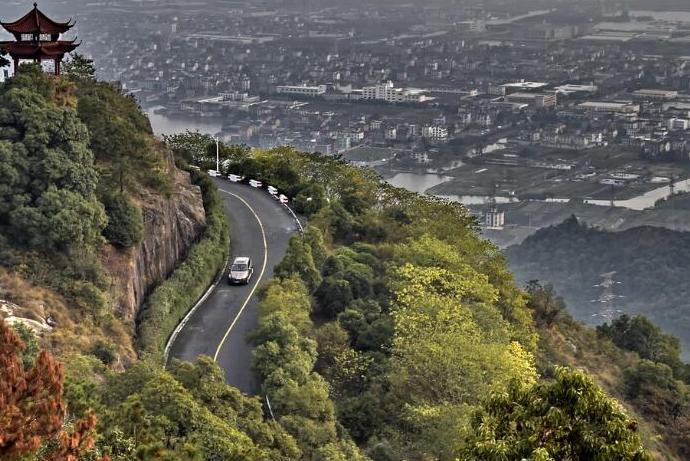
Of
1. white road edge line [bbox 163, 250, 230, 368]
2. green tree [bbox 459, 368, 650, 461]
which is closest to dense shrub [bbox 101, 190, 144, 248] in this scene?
white road edge line [bbox 163, 250, 230, 368]

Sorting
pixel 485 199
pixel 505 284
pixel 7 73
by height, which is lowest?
pixel 485 199

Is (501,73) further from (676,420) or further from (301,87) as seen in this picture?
(676,420)

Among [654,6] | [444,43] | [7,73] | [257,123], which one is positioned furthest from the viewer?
[654,6]

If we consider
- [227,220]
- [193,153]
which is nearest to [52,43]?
[227,220]

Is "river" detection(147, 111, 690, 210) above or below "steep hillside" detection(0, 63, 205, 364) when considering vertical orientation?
below

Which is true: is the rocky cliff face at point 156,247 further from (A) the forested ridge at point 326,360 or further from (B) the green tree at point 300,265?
(B) the green tree at point 300,265

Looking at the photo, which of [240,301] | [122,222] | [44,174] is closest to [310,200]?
[240,301]

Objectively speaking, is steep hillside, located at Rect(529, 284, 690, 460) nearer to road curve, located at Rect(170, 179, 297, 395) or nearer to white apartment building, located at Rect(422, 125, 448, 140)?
road curve, located at Rect(170, 179, 297, 395)

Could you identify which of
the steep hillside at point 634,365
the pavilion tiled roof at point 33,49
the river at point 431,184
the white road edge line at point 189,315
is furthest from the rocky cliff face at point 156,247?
the river at point 431,184
